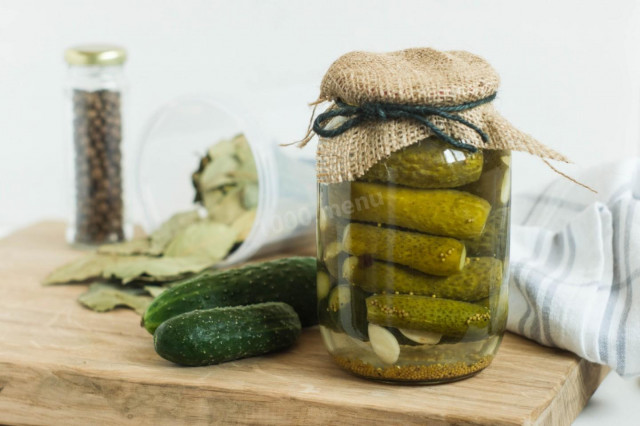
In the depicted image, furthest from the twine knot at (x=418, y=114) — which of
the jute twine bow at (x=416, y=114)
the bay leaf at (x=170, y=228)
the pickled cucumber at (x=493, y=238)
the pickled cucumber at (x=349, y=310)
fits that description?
the bay leaf at (x=170, y=228)

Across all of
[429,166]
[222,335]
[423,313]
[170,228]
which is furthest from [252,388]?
[170,228]

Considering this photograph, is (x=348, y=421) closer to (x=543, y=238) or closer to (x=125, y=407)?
(x=125, y=407)

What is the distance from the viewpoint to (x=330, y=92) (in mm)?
1148

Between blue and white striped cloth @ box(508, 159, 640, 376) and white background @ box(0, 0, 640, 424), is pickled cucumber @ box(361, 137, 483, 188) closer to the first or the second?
blue and white striped cloth @ box(508, 159, 640, 376)

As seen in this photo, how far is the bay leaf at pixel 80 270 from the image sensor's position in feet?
5.63

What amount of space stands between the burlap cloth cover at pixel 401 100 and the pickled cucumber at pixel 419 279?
0.40 feet

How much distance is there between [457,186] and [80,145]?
1096 mm

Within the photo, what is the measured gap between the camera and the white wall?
205 centimetres

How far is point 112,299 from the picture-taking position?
1574 millimetres

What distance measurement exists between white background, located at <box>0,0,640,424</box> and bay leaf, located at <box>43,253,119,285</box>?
1.02 ft

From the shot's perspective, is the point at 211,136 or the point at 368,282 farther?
the point at 211,136

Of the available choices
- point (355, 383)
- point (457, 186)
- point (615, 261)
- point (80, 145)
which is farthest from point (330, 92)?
point (80, 145)

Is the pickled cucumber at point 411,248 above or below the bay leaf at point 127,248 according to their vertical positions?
above

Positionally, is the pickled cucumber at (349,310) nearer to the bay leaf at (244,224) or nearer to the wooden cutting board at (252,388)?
the wooden cutting board at (252,388)
